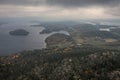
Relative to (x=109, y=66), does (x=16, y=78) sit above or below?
below

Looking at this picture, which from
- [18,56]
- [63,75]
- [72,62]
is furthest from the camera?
[18,56]

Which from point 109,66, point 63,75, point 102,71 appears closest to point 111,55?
point 109,66

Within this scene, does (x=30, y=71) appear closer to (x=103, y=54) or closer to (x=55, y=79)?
(x=55, y=79)

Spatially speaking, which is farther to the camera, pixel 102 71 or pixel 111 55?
pixel 111 55

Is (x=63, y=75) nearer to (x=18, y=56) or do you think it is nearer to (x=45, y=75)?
(x=45, y=75)

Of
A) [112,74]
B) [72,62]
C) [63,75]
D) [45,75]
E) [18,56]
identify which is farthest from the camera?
[18,56]

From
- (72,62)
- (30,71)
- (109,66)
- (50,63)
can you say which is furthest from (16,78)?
(109,66)

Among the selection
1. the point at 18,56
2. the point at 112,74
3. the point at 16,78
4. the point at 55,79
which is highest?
the point at 112,74

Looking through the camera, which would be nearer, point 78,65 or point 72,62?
point 78,65

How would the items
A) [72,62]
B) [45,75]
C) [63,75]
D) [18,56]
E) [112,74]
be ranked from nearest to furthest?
1. [112,74]
2. [63,75]
3. [45,75]
4. [72,62]
5. [18,56]
